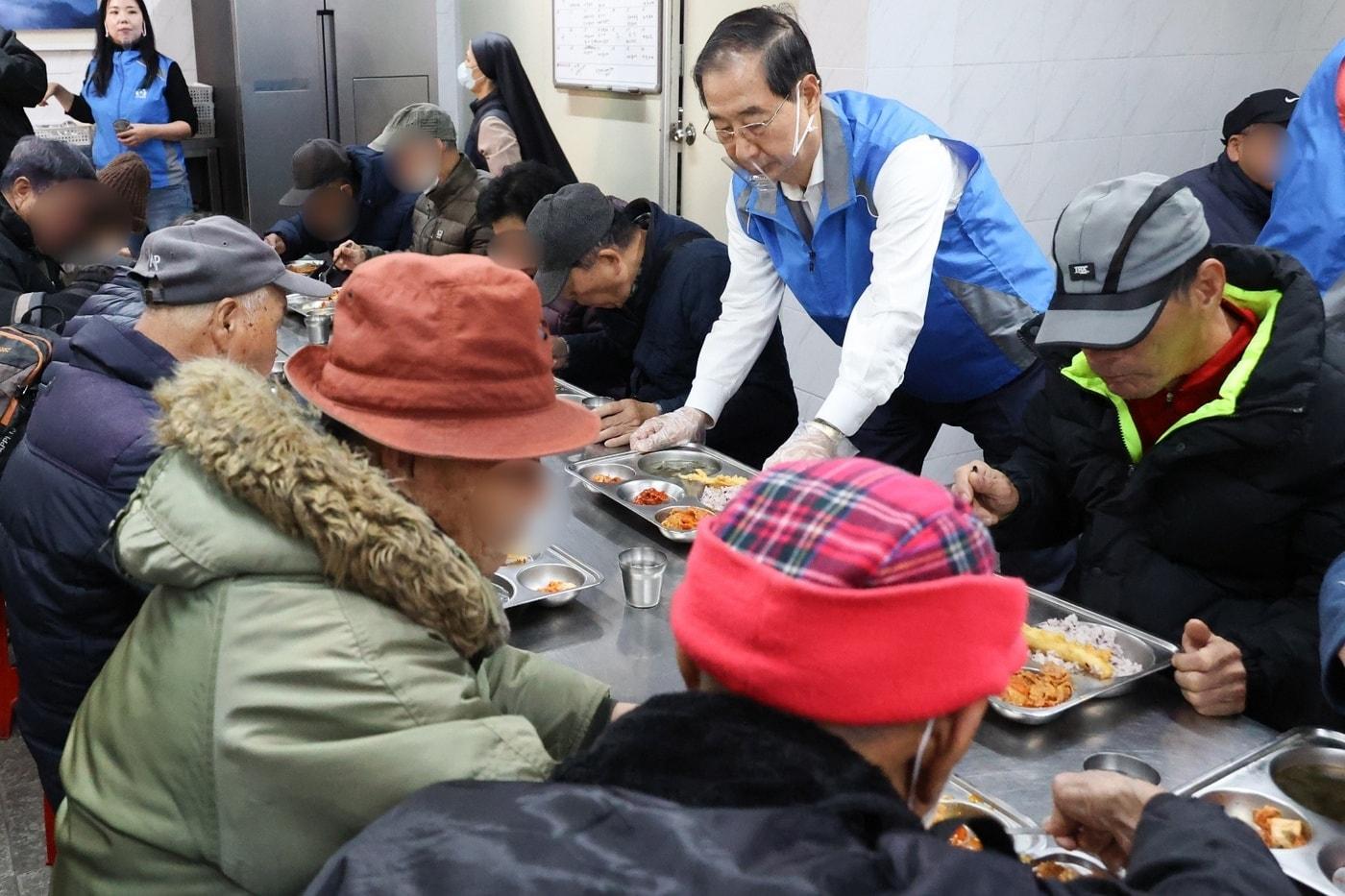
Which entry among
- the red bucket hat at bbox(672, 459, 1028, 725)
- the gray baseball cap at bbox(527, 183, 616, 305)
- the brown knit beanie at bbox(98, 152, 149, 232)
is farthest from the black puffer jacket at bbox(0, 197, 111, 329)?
the red bucket hat at bbox(672, 459, 1028, 725)

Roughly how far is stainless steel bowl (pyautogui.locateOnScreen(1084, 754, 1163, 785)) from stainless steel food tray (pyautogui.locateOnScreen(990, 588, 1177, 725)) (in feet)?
0.32

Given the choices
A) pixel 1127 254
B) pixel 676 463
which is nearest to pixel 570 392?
pixel 676 463

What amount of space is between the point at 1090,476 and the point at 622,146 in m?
4.02

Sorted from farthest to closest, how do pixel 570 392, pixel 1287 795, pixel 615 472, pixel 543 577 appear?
pixel 570 392, pixel 615 472, pixel 543 577, pixel 1287 795

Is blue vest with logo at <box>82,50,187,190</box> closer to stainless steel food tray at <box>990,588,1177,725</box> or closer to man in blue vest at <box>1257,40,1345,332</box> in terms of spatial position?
man in blue vest at <box>1257,40,1345,332</box>

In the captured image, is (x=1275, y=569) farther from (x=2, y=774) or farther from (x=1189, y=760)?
(x=2, y=774)

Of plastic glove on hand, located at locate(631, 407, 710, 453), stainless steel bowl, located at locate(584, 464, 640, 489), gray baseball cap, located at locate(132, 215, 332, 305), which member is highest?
gray baseball cap, located at locate(132, 215, 332, 305)

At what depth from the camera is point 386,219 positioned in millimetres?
5207

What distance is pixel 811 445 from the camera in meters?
2.64

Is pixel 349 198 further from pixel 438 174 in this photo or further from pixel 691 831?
pixel 691 831

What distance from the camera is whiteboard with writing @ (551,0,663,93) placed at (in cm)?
544

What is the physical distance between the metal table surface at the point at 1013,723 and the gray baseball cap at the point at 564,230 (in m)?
1.16

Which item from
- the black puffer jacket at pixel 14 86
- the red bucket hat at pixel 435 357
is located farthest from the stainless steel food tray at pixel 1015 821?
the black puffer jacket at pixel 14 86

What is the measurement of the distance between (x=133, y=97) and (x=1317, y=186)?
5.90 m
